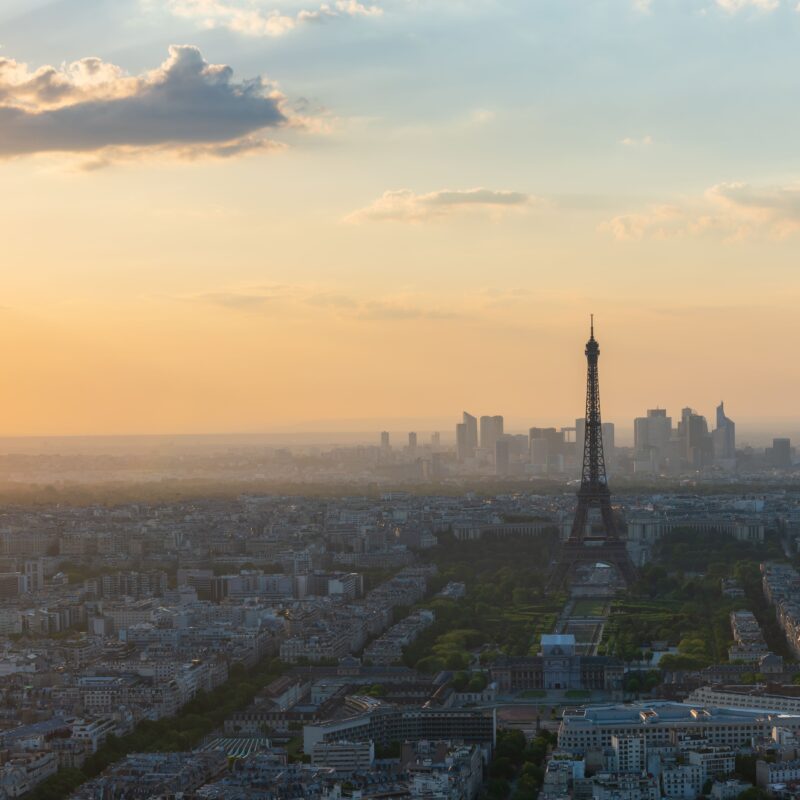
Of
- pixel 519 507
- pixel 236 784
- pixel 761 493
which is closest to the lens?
pixel 236 784

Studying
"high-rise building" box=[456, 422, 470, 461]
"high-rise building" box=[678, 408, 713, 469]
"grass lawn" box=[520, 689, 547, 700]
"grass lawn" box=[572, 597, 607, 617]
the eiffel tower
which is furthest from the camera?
"high-rise building" box=[456, 422, 470, 461]

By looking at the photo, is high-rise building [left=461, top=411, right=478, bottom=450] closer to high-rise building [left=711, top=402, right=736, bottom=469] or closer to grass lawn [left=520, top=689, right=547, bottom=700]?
high-rise building [left=711, top=402, right=736, bottom=469]

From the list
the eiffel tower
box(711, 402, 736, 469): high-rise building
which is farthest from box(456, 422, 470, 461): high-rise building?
the eiffel tower

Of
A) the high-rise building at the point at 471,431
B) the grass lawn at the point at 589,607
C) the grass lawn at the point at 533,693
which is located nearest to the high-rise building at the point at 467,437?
the high-rise building at the point at 471,431

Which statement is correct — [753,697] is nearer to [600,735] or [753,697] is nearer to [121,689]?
[600,735]

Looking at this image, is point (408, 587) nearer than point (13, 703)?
No

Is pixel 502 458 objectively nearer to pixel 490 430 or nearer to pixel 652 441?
pixel 652 441

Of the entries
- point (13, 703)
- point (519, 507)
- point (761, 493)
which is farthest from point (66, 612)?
point (761, 493)
